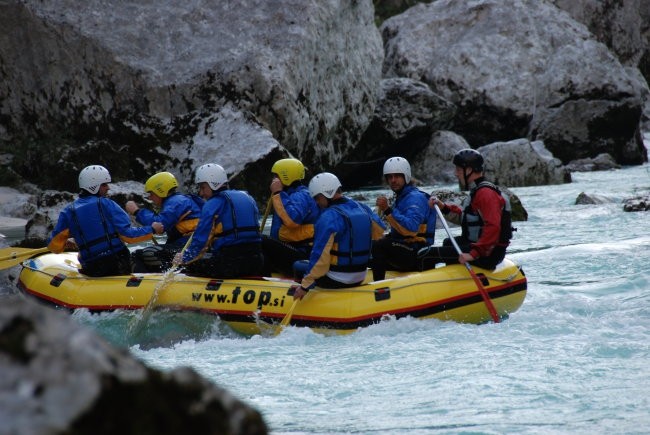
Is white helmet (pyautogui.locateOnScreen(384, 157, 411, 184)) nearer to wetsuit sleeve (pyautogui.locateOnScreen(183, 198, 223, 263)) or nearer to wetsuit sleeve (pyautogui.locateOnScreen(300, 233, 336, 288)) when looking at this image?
wetsuit sleeve (pyautogui.locateOnScreen(300, 233, 336, 288))

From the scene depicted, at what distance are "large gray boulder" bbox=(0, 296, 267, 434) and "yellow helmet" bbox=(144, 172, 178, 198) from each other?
7066 millimetres

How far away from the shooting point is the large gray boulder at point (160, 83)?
53.7ft

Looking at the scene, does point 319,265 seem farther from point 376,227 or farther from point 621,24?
point 621,24

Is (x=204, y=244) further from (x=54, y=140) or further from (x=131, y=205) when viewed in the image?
(x=54, y=140)

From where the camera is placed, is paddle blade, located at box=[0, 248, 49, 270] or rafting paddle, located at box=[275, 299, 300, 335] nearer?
rafting paddle, located at box=[275, 299, 300, 335]

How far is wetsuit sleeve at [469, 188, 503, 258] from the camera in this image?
7.55 meters

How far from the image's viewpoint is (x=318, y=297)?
25.3ft

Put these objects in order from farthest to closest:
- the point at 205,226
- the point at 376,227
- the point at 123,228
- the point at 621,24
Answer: the point at 621,24, the point at 123,228, the point at 205,226, the point at 376,227

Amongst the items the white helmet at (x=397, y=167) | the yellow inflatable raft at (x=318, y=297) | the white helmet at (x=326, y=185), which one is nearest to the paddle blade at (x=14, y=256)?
the yellow inflatable raft at (x=318, y=297)

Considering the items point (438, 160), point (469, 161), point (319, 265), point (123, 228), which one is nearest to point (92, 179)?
point (123, 228)

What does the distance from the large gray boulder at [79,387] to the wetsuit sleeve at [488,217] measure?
19.1ft

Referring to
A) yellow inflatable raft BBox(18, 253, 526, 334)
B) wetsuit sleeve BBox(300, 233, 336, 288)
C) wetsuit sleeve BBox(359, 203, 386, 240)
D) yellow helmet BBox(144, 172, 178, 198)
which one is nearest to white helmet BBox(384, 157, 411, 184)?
wetsuit sleeve BBox(359, 203, 386, 240)

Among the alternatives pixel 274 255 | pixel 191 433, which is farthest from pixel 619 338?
pixel 191 433

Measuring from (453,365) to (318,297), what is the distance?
166 centimetres
